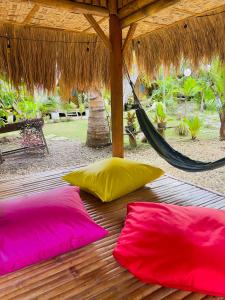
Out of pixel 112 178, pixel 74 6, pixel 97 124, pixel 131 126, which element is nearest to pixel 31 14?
pixel 74 6

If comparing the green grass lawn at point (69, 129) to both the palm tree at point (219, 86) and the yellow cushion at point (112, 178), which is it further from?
the yellow cushion at point (112, 178)

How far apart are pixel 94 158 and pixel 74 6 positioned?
2.44 meters

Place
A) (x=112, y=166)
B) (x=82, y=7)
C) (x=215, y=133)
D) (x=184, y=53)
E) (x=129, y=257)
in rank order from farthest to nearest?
(x=215, y=133) → (x=184, y=53) → (x=82, y=7) → (x=112, y=166) → (x=129, y=257)

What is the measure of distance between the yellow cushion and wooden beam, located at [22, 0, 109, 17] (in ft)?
4.00

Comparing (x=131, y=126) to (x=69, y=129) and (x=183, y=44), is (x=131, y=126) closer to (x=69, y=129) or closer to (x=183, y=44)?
(x=183, y=44)

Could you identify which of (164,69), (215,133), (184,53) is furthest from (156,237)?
(215,133)

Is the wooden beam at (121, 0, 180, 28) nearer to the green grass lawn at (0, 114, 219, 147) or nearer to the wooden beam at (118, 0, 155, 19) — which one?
the wooden beam at (118, 0, 155, 19)

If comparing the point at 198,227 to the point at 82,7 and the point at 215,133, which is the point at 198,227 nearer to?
the point at 82,7

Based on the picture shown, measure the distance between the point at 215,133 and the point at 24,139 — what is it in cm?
383

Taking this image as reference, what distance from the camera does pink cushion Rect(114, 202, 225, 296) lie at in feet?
2.79

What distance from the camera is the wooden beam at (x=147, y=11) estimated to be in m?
1.79

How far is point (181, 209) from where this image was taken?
119cm

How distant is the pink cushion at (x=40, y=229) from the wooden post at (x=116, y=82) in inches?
50.2

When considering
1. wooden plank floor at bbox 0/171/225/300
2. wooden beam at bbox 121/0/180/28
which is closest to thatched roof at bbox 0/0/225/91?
wooden beam at bbox 121/0/180/28
